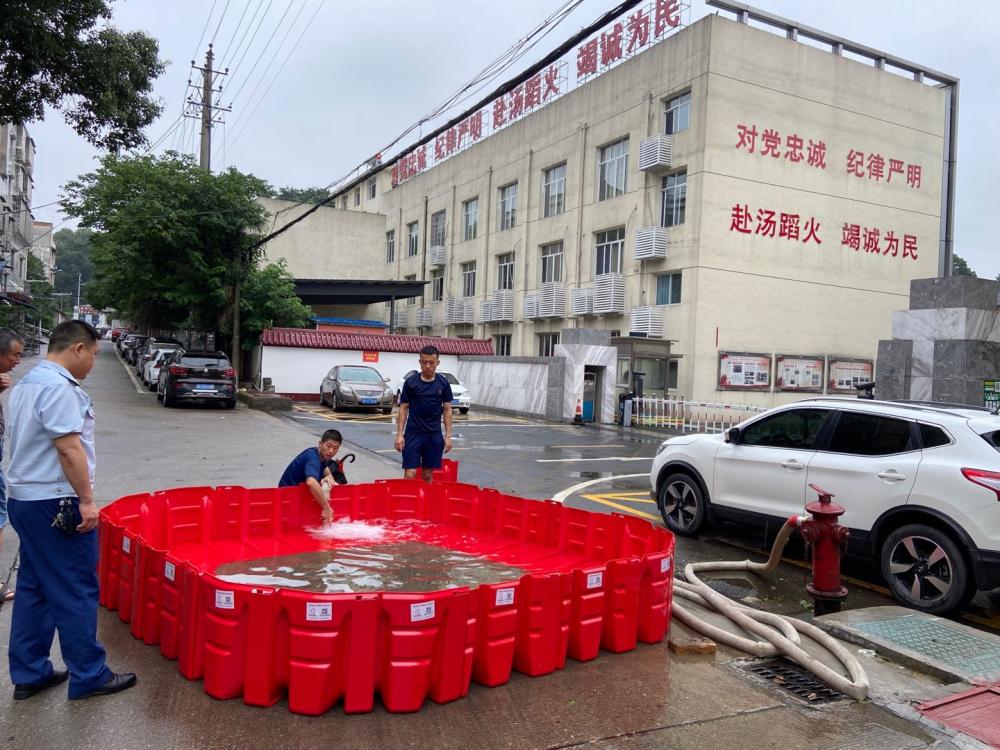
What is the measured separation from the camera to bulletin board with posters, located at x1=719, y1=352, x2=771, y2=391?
78.7ft

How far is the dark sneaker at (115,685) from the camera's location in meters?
3.42

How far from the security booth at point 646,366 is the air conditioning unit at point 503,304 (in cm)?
954

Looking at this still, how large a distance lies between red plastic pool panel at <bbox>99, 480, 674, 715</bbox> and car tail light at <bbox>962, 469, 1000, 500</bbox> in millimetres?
2229

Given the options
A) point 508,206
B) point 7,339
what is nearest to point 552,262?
point 508,206

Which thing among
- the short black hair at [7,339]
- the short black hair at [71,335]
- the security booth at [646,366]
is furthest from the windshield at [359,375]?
the short black hair at [71,335]

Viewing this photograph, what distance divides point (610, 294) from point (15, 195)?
157 ft

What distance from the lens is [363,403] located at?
826 inches

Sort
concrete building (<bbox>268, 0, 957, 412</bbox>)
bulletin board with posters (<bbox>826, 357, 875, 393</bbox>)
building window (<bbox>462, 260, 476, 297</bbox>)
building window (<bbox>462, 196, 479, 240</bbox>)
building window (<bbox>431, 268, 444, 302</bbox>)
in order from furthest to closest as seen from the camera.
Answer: building window (<bbox>431, 268, 444, 302</bbox>)
building window (<bbox>462, 260, 476, 297</bbox>)
building window (<bbox>462, 196, 479, 240</bbox>)
bulletin board with posters (<bbox>826, 357, 875, 393</bbox>)
concrete building (<bbox>268, 0, 957, 412</bbox>)

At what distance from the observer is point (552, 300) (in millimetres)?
30078

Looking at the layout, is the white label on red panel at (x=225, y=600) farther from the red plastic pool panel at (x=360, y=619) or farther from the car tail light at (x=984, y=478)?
the car tail light at (x=984, y=478)

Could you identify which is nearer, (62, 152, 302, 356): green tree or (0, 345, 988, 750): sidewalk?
(0, 345, 988, 750): sidewalk

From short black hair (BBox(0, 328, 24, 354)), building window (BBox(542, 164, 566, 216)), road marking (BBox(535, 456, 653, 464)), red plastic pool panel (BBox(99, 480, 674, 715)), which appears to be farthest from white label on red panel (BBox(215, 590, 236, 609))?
building window (BBox(542, 164, 566, 216))

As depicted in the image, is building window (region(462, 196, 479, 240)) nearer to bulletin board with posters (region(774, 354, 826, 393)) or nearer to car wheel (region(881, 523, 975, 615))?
bulletin board with posters (region(774, 354, 826, 393))

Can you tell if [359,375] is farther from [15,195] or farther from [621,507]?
[15,195]
